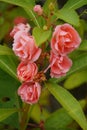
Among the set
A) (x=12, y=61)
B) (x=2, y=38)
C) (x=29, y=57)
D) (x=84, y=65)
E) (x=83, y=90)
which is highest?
(x=29, y=57)

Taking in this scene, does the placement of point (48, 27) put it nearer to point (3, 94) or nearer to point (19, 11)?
point (3, 94)

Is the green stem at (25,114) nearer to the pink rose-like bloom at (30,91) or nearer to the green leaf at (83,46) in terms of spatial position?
the pink rose-like bloom at (30,91)

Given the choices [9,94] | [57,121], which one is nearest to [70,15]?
[57,121]

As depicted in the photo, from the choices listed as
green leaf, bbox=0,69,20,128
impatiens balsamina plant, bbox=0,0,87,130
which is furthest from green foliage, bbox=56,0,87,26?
green leaf, bbox=0,69,20,128

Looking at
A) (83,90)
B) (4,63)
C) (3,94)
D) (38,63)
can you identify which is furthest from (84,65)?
(83,90)

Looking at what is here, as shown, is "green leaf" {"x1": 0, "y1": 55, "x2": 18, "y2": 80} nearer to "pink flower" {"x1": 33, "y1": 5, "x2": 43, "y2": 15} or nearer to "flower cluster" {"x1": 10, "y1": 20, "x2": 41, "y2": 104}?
"flower cluster" {"x1": 10, "y1": 20, "x2": 41, "y2": 104}
